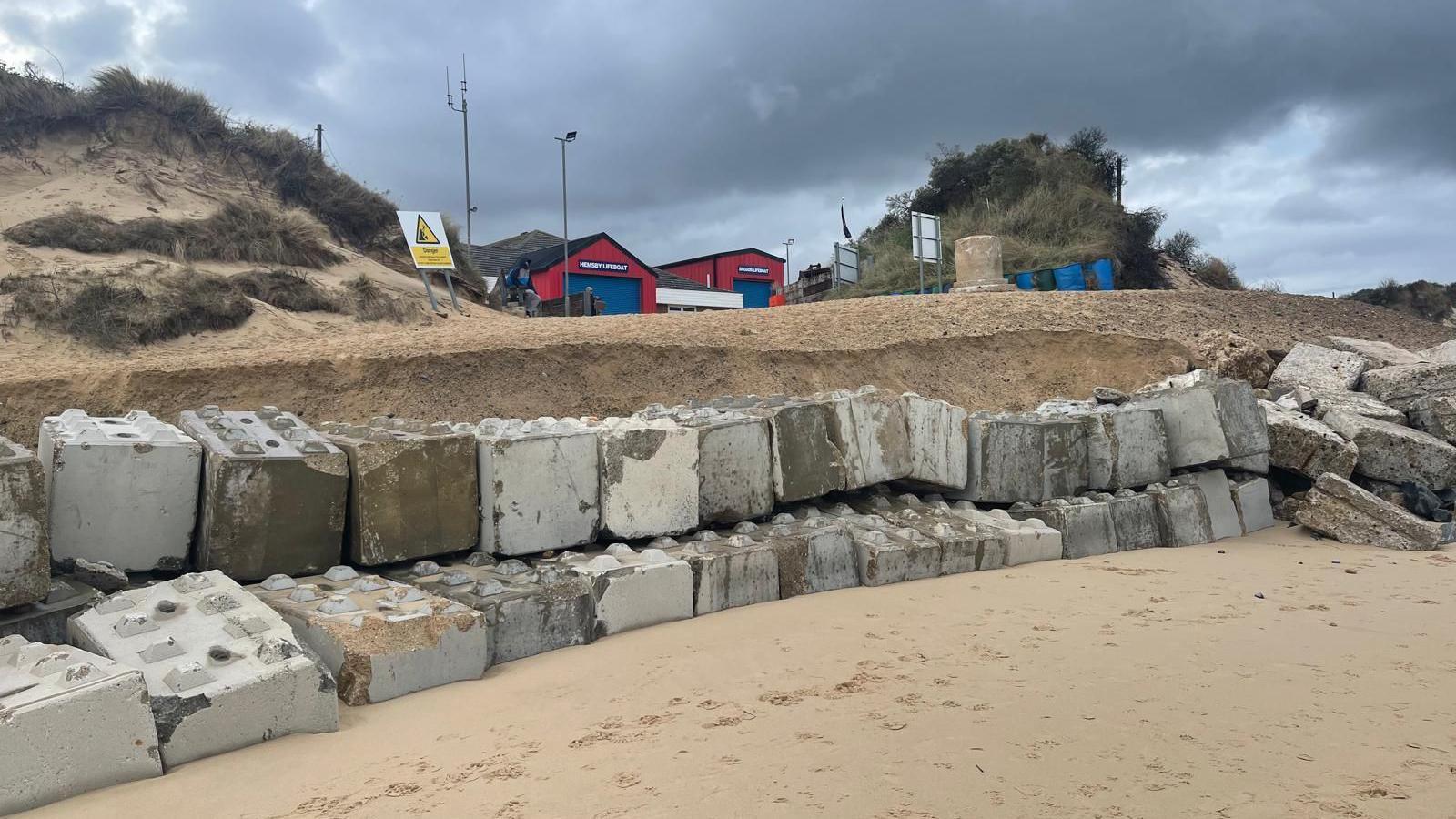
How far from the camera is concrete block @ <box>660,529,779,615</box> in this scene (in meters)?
4.39

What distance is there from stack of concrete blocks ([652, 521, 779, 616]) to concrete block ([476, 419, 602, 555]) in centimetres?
44

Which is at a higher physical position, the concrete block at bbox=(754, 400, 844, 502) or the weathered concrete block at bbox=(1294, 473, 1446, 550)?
the concrete block at bbox=(754, 400, 844, 502)

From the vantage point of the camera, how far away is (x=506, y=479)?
4.49m

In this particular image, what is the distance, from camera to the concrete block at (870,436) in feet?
18.5

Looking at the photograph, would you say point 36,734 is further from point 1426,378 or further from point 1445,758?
point 1426,378

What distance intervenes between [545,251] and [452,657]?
27918mm

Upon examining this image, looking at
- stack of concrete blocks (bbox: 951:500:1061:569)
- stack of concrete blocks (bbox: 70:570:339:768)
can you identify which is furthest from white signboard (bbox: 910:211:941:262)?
stack of concrete blocks (bbox: 70:570:339:768)

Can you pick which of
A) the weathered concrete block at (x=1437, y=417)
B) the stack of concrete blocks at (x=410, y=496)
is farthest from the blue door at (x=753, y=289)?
the stack of concrete blocks at (x=410, y=496)

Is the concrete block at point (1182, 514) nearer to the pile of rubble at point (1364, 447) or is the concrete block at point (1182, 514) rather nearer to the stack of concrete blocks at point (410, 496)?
Result: the pile of rubble at point (1364, 447)

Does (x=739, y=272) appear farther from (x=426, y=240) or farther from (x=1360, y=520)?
(x=1360, y=520)

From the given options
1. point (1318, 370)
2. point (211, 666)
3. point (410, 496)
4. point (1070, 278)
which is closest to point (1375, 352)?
point (1318, 370)

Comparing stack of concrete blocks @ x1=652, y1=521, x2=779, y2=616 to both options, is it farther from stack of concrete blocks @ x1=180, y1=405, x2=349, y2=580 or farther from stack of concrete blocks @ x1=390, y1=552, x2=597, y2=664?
stack of concrete blocks @ x1=180, y1=405, x2=349, y2=580

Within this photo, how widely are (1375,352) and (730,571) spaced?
9.31 meters

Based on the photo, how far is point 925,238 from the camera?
1370 cm
